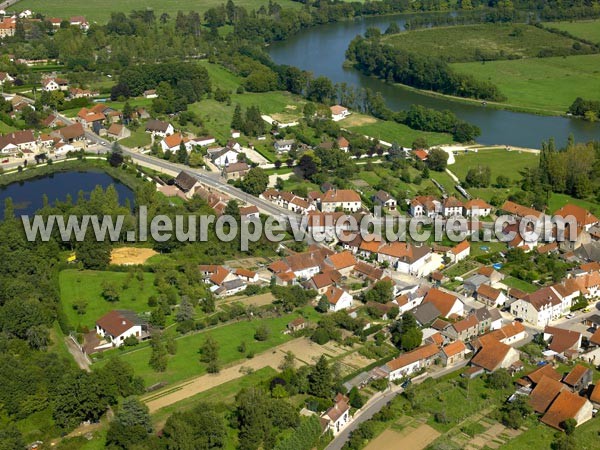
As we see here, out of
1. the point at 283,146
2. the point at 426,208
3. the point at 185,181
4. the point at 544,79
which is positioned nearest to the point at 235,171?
the point at 185,181

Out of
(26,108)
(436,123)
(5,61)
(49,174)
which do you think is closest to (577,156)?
(436,123)

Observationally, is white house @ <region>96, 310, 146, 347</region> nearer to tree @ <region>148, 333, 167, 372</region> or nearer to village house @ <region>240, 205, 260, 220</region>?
tree @ <region>148, 333, 167, 372</region>

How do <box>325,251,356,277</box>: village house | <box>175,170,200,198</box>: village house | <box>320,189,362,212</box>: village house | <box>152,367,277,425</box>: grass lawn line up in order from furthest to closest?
<box>175,170,200,198</box>: village house, <box>320,189,362,212</box>: village house, <box>325,251,356,277</box>: village house, <box>152,367,277,425</box>: grass lawn

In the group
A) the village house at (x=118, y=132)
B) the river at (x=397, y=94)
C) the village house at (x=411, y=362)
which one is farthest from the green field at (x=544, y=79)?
the village house at (x=411, y=362)

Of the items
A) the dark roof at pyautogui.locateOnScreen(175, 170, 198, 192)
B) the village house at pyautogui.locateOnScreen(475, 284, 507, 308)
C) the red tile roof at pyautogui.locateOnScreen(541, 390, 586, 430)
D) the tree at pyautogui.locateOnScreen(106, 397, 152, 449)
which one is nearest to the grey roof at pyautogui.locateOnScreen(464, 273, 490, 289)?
the village house at pyautogui.locateOnScreen(475, 284, 507, 308)

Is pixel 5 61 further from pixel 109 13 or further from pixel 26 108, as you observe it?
pixel 109 13

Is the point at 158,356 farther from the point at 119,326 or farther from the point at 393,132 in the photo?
the point at 393,132
